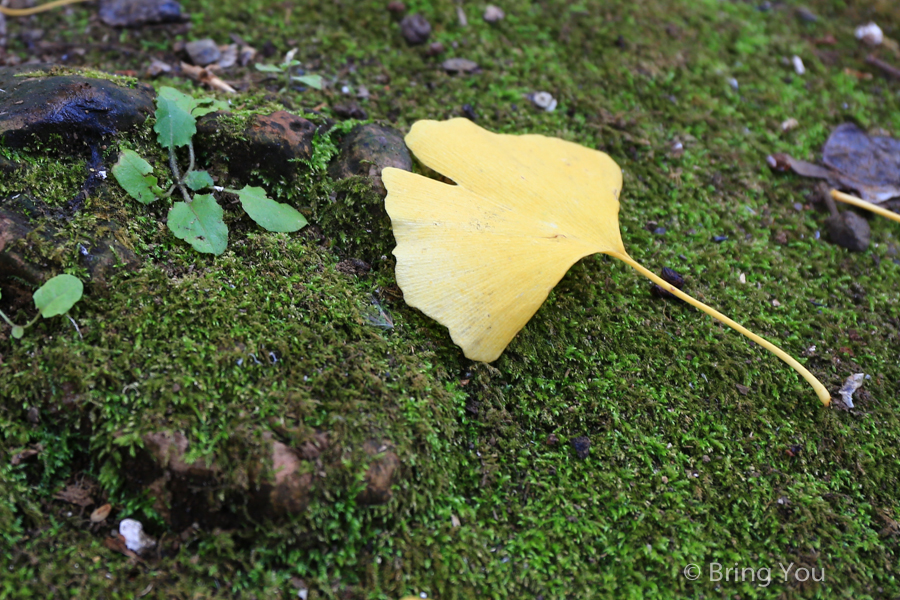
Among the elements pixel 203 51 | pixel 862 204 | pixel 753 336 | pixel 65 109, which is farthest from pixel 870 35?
pixel 65 109

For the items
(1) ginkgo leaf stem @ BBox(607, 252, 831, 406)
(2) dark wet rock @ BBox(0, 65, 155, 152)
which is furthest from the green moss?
(1) ginkgo leaf stem @ BBox(607, 252, 831, 406)

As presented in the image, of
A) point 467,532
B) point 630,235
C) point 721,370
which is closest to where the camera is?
point 467,532

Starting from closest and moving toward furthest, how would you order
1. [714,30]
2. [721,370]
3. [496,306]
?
1. [496,306]
2. [721,370]
3. [714,30]

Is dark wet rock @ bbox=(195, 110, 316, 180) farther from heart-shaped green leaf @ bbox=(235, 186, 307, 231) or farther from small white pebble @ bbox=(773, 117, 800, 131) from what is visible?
small white pebble @ bbox=(773, 117, 800, 131)

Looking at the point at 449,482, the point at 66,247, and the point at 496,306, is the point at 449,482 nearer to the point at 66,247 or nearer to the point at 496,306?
the point at 496,306

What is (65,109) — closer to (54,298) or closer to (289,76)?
(54,298)

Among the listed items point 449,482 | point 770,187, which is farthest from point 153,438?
point 770,187
